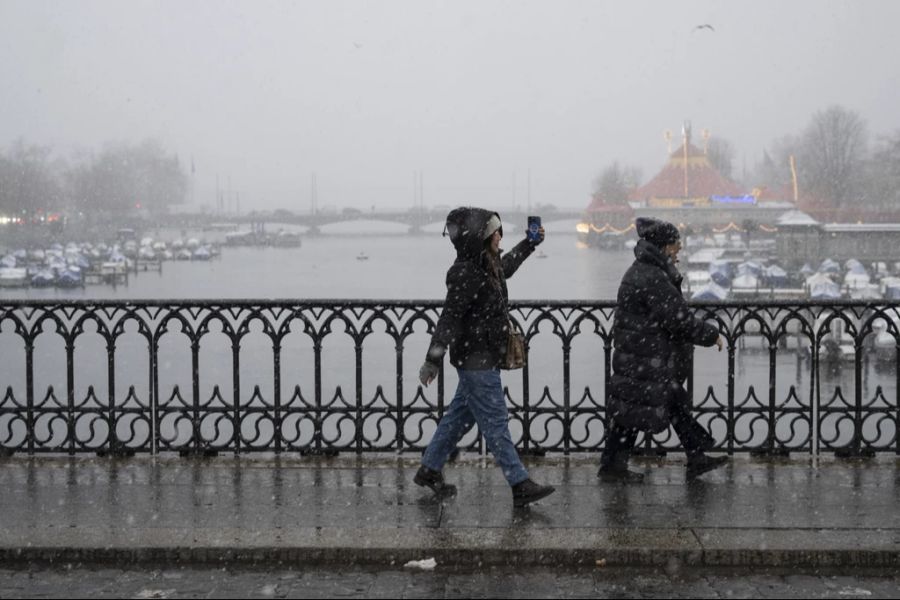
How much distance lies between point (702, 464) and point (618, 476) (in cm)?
51

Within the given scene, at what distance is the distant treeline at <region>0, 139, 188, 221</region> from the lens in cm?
13138

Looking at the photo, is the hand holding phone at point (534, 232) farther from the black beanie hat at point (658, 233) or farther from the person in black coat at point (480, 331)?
the black beanie hat at point (658, 233)

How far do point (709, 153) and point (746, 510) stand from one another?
162 m

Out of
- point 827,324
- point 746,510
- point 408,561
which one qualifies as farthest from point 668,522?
point 827,324

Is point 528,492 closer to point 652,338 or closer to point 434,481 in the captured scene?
point 434,481

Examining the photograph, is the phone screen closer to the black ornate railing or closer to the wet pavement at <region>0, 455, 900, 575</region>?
the black ornate railing

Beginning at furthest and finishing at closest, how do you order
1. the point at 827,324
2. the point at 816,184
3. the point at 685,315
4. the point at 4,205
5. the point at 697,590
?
the point at 4,205
the point at 816,184
the point at 827,324
the point at 685,315
the point at 697,590

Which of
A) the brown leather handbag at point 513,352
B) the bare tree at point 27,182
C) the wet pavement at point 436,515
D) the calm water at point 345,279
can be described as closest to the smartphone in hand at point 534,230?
the brown leather handbag at point 513,352

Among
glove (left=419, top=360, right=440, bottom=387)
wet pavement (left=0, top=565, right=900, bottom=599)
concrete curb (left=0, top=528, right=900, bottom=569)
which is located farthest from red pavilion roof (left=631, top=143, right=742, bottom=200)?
wet pavement (left=0, top=565, right=900, bottom=599)

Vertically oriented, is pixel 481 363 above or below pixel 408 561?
above

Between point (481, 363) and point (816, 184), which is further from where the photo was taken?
point (816, 184)

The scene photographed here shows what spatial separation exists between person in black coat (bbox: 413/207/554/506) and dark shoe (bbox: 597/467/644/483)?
748 mm

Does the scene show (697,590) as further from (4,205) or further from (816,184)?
(4,205)

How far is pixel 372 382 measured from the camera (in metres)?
37.8
